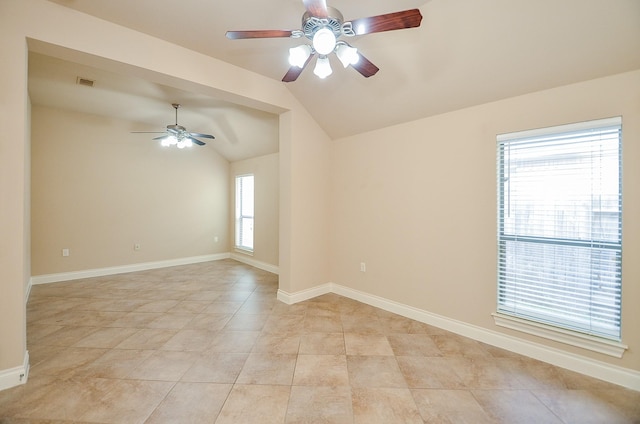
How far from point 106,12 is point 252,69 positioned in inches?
52.5

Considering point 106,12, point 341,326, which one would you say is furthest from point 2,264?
point 341,326

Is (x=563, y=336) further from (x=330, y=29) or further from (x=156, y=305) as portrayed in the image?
(x=156, y=305)

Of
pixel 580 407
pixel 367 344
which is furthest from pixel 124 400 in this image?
pixel 580 407

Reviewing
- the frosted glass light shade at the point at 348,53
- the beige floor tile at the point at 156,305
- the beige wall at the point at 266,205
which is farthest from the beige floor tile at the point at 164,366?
the beige wall at the point at 266,205

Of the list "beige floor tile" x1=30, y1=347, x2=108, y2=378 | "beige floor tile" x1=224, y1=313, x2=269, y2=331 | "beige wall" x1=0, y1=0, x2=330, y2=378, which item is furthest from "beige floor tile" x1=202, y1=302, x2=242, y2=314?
"beige floor tile" x1=30, y1=347, x2=108, y2=378

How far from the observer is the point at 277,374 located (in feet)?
6.79

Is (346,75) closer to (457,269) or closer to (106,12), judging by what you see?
(106,12)

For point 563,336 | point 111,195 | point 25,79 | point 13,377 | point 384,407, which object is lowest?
point 384,407

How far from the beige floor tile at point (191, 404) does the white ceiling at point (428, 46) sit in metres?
3.01

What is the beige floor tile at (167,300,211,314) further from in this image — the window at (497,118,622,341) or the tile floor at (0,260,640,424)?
the window at (497,118,622,341)

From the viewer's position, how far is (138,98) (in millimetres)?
3891

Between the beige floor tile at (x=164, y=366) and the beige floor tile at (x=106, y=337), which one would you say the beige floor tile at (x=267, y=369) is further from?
the beige floor tile at (x=106, y=337)

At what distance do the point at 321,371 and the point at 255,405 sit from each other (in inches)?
23.1

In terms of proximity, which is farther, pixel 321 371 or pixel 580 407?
pixel 321 371
